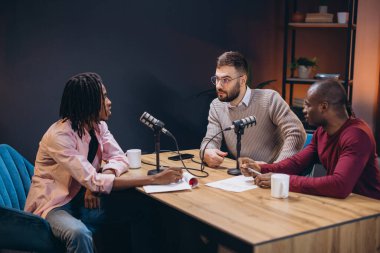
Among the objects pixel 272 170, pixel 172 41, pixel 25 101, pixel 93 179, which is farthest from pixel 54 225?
pixel 172 41

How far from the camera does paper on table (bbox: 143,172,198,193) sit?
2.27 metres

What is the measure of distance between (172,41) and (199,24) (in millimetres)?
325

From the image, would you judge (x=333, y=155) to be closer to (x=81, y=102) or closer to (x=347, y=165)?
(x=347, y=165)

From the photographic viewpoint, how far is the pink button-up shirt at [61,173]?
228 cm

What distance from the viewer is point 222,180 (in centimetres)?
246

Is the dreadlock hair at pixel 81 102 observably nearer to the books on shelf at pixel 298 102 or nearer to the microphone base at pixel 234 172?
the microphone base at pixel 234 172

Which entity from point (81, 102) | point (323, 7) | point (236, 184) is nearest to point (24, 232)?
point (81, 102)

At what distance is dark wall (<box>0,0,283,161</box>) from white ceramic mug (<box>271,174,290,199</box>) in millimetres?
2095

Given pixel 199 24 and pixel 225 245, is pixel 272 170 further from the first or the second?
pixel 199 24

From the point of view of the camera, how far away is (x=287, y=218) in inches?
72.4

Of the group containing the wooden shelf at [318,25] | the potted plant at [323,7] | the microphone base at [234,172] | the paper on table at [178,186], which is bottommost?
the microphone base at [234,172]

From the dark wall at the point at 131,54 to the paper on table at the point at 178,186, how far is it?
5.27 feet

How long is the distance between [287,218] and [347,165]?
1.36 ft

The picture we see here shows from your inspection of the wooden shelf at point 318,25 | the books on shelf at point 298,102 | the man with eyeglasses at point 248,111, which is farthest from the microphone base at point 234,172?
the wooden shelf at point 318,25
